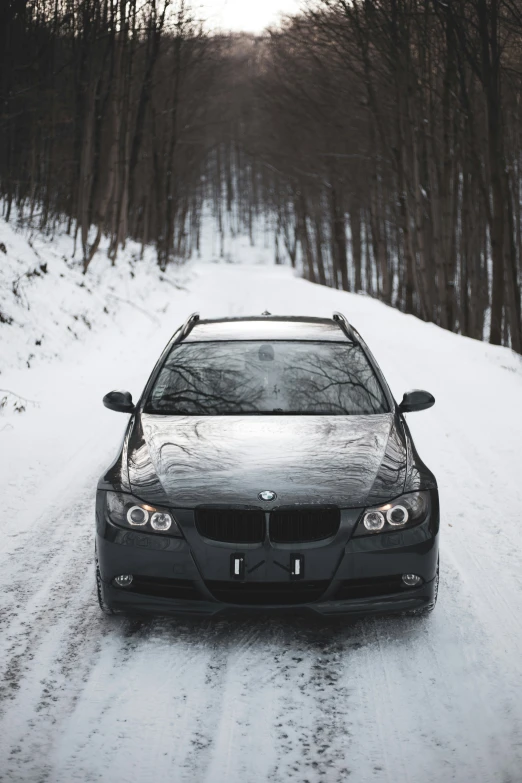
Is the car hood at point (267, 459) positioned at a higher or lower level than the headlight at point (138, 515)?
higher

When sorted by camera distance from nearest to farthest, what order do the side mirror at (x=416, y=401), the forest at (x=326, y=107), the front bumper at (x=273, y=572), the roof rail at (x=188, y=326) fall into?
1. the front bumper at (x=273, y=572)
2. the side mirror at (x=416, y=401)
3. the roof rail at (x=188, y=326)
4. the forest at (x=326, y=107)

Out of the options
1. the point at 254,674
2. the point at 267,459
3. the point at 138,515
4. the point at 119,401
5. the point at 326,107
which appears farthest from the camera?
the point at 326,107

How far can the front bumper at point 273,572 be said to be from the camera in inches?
142

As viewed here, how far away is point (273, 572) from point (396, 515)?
2.21 feet

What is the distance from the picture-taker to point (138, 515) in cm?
377

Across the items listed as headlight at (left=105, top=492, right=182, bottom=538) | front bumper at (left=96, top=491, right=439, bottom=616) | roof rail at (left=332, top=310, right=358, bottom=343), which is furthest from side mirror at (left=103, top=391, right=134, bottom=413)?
roof rail at (left=332, top=310, right=358, bottom=343)

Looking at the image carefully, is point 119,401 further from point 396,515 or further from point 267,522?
point 396,515

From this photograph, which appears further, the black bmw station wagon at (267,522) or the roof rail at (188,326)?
the roof rail at (188,326)

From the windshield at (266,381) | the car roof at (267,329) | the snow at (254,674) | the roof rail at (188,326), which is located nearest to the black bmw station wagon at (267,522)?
the snow at (254,674)

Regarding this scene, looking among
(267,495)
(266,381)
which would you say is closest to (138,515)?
(267,495)

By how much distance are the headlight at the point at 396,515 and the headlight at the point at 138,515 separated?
0.90m

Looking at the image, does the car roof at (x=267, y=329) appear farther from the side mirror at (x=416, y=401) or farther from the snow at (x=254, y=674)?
the snow at (x=254, y=674)

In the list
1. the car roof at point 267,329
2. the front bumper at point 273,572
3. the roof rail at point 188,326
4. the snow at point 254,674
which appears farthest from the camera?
the roof rail at point 188,326

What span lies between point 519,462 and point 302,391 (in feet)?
10.5
